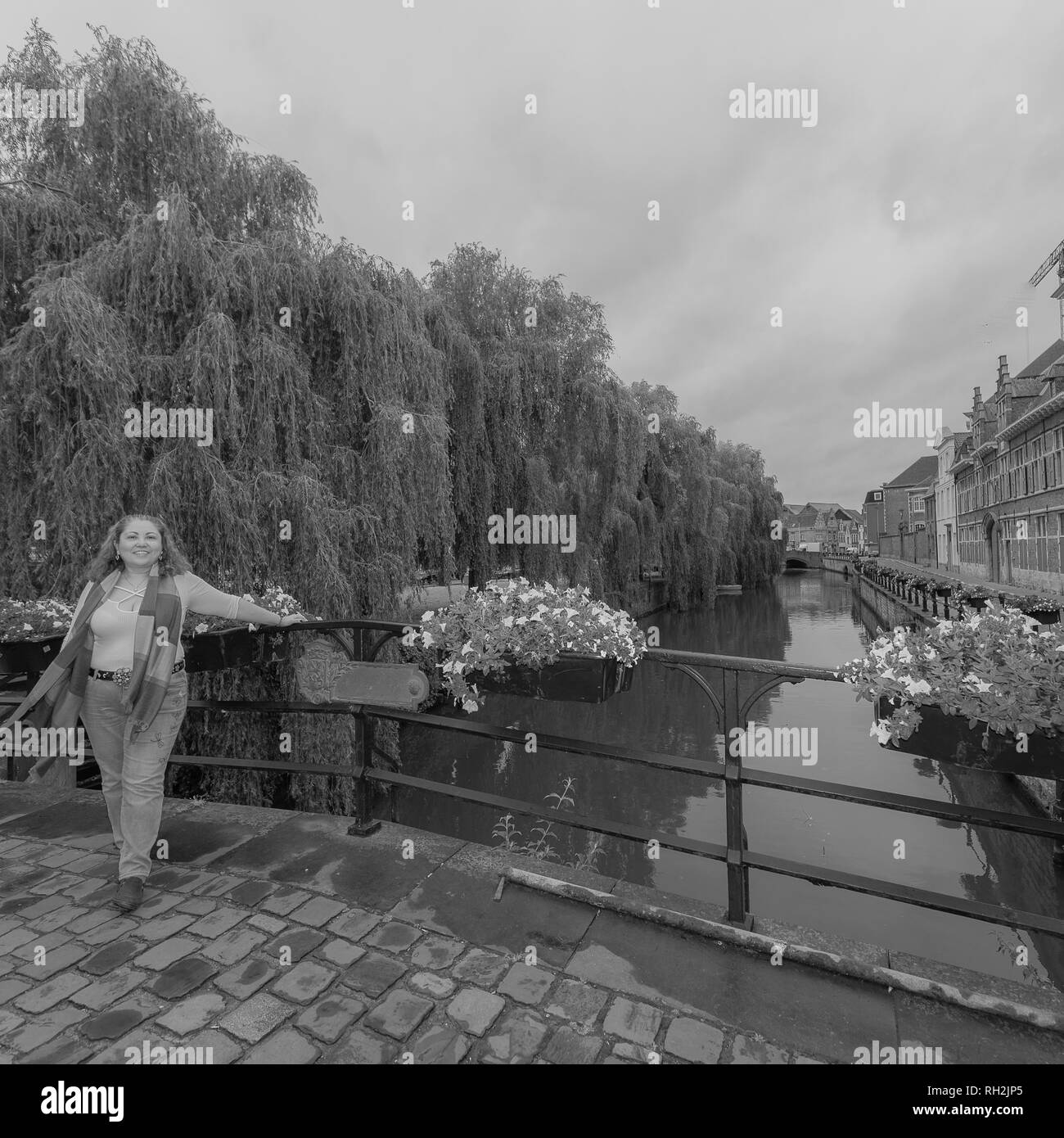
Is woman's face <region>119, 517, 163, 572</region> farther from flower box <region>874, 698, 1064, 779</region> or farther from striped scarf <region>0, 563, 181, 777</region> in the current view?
flower box <region>874, 698, 1064, 779</region>

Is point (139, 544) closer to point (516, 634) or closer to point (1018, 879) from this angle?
point (516, 634)

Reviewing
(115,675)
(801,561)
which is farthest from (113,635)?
(801,561)

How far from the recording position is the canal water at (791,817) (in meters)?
6.04

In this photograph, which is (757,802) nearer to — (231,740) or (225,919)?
(231,740)

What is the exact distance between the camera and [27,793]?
3.92 meters

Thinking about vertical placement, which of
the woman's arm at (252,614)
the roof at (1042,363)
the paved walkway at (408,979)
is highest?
the roof at (1042,363)

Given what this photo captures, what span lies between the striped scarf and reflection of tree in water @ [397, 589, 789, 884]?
325 cm

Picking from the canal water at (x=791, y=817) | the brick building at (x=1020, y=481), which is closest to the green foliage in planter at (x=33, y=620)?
the canal water at (x=791, y=817)

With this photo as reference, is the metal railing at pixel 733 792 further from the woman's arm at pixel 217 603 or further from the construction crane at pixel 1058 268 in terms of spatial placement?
the construction crane at pixel 1058 268

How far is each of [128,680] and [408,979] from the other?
1657 millimetres

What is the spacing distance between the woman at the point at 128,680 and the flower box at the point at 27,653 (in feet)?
3.66

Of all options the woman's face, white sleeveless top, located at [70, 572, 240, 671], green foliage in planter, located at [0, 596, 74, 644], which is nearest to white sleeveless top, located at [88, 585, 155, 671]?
white sleeveless top, located at [70, 572, 240, 671]

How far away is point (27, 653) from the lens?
11.9 ft
